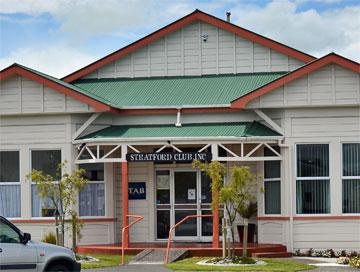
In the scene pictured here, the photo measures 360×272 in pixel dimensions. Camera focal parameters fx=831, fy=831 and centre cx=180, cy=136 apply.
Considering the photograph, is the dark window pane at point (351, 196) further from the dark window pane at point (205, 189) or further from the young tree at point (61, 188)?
the young tree at point (61, 188)

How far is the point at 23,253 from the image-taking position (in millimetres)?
14742

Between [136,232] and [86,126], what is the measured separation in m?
3.66

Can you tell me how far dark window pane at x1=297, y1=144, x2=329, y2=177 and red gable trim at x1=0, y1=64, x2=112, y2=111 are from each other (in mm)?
5775

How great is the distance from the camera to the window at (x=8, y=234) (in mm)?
14680

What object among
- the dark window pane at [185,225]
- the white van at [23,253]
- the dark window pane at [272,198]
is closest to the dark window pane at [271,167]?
the dark window pane at [272,198]

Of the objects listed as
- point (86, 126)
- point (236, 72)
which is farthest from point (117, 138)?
point (236, 72)

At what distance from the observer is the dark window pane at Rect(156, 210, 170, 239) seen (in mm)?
25766

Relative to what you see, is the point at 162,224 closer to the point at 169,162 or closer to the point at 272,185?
the point at 169,162

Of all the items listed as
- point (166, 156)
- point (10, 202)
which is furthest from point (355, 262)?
point (10, 202)

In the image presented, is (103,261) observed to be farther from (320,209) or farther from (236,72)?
(236,72)

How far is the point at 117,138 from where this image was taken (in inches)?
943

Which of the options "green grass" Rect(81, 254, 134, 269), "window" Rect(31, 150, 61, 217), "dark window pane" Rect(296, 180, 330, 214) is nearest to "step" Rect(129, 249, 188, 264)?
"green grass" Rect(81, 254, 134, 269)

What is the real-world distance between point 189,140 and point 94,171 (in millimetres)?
3502

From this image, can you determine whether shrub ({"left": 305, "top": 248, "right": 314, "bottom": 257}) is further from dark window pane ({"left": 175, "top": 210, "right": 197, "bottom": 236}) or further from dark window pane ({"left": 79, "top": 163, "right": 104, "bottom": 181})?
dark window pane ({"left": 79, "top": 163, "right": 104, "bottom": 181})
